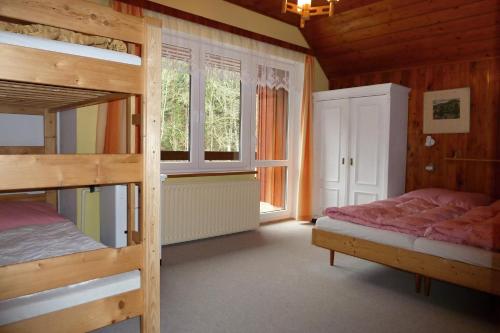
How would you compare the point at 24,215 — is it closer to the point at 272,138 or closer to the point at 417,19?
the point at 272,138

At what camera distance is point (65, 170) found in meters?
1.39

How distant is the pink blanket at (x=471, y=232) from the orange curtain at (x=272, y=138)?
2.68 metres

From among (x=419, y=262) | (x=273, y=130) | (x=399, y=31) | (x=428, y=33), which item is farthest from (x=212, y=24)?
(x=419, y=262)

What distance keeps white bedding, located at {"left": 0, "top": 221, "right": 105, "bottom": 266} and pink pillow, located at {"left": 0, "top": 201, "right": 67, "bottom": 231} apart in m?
0.10

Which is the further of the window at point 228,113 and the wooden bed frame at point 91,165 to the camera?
the window at point 228,113

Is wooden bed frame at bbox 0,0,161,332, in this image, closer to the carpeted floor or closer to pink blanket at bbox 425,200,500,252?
the carpeted floor

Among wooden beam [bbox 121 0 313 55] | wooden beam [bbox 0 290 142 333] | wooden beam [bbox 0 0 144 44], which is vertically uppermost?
wooden beam [bbox 121 0 313 55]

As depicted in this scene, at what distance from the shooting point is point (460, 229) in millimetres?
2365

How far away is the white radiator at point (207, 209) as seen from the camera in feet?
11.8

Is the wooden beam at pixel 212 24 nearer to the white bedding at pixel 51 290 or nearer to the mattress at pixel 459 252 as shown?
the white bedding at pixel 51 290

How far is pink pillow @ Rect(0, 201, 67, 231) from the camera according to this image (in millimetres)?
2369

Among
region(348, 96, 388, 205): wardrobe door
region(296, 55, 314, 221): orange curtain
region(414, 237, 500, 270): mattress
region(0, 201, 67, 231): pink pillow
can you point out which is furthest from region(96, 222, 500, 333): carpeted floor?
region(296, 55, 314, 221): orange curtain

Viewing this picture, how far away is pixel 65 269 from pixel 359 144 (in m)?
A: 3.77

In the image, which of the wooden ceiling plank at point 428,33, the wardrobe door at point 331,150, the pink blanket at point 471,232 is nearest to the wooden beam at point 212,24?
the wooden ceiling plank at point 428,33
